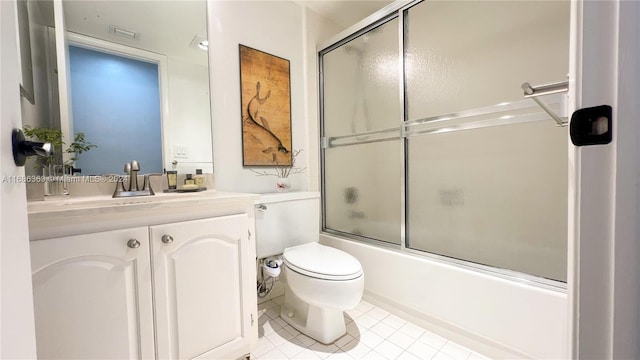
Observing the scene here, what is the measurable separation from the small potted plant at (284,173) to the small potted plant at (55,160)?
0.93 metres

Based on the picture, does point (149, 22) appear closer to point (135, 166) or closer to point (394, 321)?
point (135, 166)

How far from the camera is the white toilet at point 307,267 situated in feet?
3.92

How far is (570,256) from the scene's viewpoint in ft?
1.21

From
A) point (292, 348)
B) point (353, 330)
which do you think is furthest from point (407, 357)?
point (292, 348)

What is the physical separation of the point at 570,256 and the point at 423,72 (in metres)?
1.44

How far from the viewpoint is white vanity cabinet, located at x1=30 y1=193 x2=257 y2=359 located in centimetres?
73

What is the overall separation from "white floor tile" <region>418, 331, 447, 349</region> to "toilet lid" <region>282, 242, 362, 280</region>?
1.73 ft

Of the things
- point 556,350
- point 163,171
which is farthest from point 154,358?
point 556,350

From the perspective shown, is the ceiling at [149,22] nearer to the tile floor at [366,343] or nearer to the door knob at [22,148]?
the door knob at [22,148]

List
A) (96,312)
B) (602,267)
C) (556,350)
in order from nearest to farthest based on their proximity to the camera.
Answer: (602,267)
(96,312)
(556,350)

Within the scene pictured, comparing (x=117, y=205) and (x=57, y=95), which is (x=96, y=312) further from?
(x=57, y=95)

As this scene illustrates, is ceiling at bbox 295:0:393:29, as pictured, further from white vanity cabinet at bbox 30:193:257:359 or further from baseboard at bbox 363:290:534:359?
Answer: baseboard at bbox 363:290:534:359

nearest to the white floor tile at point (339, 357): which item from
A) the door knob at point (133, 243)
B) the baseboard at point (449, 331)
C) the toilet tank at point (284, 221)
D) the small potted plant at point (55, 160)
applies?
the baseboard at point (449, 331)

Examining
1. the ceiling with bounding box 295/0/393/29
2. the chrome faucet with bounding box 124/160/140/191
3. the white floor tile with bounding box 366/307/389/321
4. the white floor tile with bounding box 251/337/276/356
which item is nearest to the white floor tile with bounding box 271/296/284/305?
the white floor tile with bounding box 251/337/276/356
